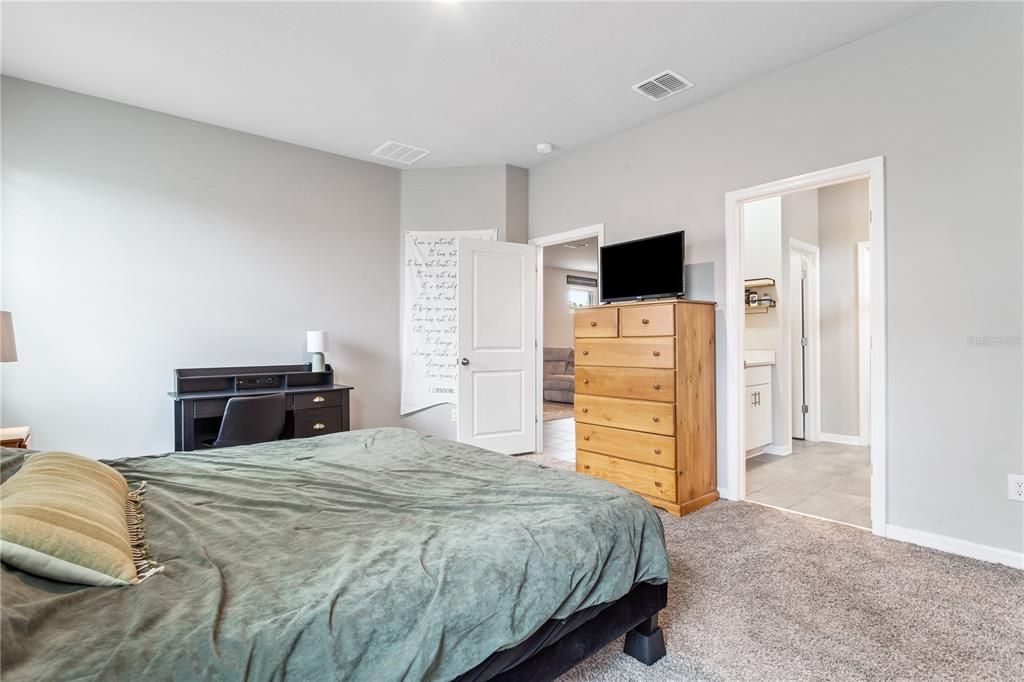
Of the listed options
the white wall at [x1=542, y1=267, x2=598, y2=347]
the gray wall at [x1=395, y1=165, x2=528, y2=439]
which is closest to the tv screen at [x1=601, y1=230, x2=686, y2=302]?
the gray wall at [x1=395, y1=165, x2=528, y2=439]

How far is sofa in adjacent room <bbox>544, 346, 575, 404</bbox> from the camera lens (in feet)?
28.9

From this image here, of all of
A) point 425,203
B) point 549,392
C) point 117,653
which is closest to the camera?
point 117,653

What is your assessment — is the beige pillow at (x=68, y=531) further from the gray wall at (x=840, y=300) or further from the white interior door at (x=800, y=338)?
the gray wall at (x=840, y=300)

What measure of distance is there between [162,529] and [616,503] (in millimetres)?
1239

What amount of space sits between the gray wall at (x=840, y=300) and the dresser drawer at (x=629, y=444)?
3031mm

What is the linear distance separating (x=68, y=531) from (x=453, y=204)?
418 centimetres

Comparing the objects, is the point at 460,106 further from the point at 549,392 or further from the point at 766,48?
the point at 549,392

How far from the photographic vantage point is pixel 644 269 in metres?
3.47

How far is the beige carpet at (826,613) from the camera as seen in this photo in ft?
5.24

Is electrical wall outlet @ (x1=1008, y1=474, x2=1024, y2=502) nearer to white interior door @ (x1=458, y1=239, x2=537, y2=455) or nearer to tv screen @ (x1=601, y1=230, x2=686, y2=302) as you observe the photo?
tv screen @ (x1=601, y1=230, x2=686, y2=302)

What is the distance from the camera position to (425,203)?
15.8ft

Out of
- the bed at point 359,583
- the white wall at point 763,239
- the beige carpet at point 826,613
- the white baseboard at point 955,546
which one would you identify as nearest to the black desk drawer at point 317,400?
the bed at point 359,583

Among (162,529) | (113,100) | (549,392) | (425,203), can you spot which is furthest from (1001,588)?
(549,392)

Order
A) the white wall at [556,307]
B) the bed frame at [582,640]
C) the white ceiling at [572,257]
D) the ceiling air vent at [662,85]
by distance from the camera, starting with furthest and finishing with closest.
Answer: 1. the white wall at [556,307]
2. the white ceiling at [572,257]
3. the ceiling air vent at [662,85]
4. the bed frame at [582,640]
